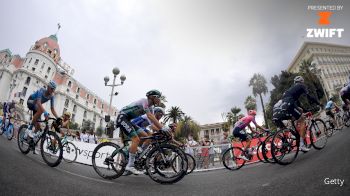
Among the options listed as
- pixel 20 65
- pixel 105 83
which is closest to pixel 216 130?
pixel 105 83

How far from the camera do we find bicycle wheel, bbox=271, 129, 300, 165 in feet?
13.8

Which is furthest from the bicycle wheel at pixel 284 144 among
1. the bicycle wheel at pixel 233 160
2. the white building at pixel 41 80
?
the white building at pixel 41 80

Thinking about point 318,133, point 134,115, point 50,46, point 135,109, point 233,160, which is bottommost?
point 233,160

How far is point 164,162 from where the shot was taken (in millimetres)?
3590

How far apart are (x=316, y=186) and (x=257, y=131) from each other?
4269mm

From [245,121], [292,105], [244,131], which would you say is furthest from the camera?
[244,131]

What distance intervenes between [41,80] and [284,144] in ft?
242

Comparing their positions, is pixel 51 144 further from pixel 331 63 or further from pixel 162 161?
pixel 331 63

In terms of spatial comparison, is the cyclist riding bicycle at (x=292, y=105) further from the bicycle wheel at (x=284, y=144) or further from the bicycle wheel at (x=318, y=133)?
the bicycle wheel at (x=318, y=133)

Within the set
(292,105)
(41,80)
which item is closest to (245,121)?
(292,105)

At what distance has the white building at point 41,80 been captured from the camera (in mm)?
54469

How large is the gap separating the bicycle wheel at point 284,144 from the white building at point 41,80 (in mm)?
60617

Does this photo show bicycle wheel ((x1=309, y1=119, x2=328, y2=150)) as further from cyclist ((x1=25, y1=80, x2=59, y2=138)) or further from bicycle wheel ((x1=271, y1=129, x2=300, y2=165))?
cyclist ((x1=25, y1=80, x2=59, y2=138))

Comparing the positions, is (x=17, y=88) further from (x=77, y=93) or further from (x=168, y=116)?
(x=168, y=116)
